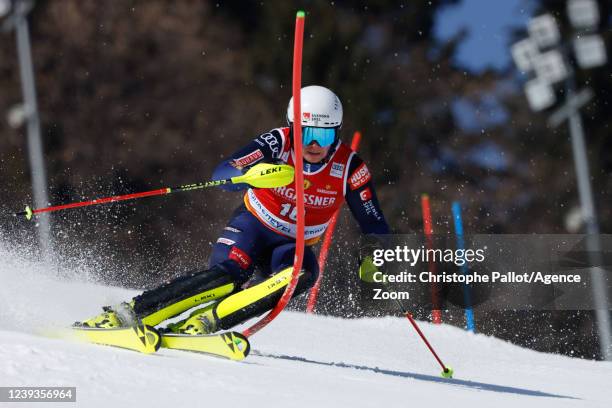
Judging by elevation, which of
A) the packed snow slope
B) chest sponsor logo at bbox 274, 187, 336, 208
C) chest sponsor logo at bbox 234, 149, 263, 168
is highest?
chest sponsor logo at bbox 234, 149, 263, 168

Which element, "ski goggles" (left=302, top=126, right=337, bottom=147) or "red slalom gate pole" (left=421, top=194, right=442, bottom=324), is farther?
"red slalom gate pole" (left=421, top=194, right=442, bottom=324)

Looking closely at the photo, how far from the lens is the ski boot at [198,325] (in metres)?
5.09

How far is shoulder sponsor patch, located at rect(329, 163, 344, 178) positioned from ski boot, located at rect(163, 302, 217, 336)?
99cm

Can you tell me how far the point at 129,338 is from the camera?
4883mm

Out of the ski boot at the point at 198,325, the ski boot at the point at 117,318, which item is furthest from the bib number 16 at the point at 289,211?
the ski boot at the point at 117,318

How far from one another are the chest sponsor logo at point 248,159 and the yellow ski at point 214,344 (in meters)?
0.88

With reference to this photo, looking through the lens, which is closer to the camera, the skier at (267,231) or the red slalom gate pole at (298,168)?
the red slalom gate pole at (298,168)

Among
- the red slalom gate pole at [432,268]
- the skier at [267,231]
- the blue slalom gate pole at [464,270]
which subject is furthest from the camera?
the red slalom gate pole at [432,268]

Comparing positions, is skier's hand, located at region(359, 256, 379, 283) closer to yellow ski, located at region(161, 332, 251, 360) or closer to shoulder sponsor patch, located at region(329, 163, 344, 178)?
shoulder sponsor patch, located at region(329, 163, 344, 178)

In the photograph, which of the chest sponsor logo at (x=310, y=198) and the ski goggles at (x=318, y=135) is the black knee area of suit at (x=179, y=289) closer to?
the chest sponsor logo at (x=310, y=198)

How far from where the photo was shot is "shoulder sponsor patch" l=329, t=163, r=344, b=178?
5.54 m

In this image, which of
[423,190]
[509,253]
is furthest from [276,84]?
[509,253]

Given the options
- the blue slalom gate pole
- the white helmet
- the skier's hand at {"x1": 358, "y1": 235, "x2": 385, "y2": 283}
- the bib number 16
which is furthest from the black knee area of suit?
the blue slalom gate pole

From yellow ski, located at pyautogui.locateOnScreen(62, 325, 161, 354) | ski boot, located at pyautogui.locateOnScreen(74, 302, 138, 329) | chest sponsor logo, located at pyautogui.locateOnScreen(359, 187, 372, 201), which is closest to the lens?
yellow ski, located at pyautogui.locateOnScreen(62, 325, 161, 354)
